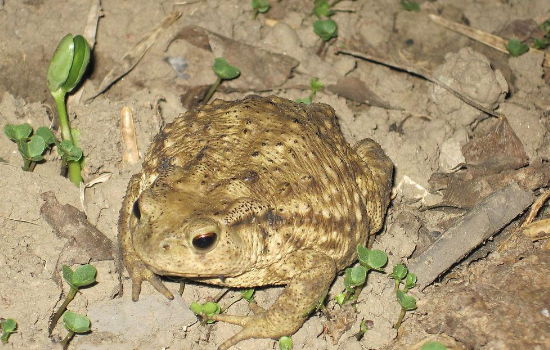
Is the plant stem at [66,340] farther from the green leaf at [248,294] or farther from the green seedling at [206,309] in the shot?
the green leaf at [248,294]

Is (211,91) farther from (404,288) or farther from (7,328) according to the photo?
(7,328)

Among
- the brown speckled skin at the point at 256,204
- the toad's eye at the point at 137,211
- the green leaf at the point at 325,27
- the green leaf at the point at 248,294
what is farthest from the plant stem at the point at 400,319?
the green leaf at the point at 325,27

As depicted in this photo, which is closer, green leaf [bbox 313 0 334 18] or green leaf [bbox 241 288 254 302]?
green leaf [bbox 241 288 254 302]

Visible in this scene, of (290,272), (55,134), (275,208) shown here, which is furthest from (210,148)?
(55,134)

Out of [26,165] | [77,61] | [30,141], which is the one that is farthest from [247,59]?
[26,165]

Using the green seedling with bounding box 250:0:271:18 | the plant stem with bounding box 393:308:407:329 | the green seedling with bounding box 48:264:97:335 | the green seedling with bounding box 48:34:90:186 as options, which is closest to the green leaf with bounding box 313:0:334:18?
the green seedling with bounding box 250:0:271:18

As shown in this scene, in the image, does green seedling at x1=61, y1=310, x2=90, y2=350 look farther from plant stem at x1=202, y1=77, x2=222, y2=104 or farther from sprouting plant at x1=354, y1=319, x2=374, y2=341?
plant stem at x1=202, y1=77, x2=222, y2=104
